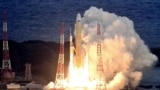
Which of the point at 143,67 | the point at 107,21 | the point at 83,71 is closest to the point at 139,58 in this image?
the point at 143,67

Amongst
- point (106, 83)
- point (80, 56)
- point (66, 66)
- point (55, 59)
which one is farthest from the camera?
point (55, 59)

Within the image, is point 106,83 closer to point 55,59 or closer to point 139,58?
point 139,58

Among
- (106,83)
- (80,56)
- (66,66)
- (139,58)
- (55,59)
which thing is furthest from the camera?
(55,59)

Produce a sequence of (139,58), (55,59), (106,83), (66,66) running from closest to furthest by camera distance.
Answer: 1. (106,83)
2. (139,58)
3. (66,66)
4. (55,59)

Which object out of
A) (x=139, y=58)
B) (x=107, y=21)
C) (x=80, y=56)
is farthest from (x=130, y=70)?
(x=80, y=56)

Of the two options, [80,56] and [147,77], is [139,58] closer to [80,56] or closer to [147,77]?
[147,77]

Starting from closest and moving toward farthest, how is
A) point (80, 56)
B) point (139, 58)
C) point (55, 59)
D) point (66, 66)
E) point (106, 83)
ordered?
point (80, 56), point (106, 83), point (139, 58), point (66, 66), point (55, 59)

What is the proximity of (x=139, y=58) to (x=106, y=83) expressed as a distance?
103 inches

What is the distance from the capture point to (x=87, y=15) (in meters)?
24.1

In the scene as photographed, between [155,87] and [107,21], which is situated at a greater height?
[107,21]

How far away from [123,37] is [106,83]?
7.51 feet

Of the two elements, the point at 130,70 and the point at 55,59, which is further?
the point at 55,59

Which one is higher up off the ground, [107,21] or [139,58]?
[107,21]

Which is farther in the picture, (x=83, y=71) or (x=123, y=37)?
(x=123, y=37)
